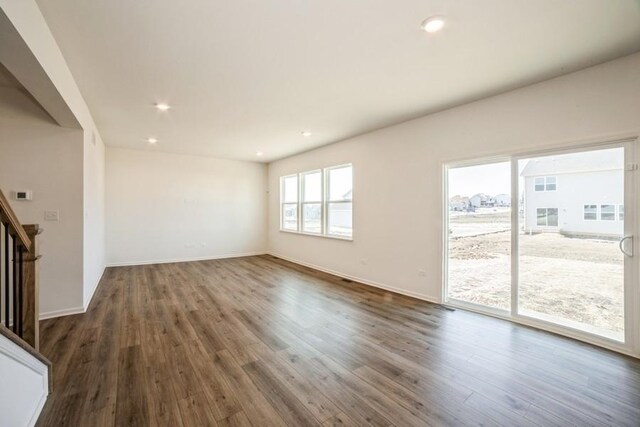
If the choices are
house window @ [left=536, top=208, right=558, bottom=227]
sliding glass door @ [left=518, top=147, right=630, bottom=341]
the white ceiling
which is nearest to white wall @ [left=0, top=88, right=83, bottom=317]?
the white ceiling

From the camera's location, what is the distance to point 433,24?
6.91 feet

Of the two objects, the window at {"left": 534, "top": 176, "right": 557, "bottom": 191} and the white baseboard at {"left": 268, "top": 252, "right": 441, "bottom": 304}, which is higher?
the window at {"left": 534, "top": 176, "right": 557, "bottom": 191}

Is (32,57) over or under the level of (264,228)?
over

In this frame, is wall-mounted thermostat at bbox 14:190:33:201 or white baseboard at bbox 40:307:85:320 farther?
white baseboard at bbox 40:307:85:320

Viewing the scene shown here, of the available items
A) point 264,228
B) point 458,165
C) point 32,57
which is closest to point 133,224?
point 264,228

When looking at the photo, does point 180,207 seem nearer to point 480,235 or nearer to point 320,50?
point 320,50

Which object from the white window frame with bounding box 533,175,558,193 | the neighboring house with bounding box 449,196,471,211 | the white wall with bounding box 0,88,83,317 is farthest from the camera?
the neighboring house with bounding box 449,196,471,211

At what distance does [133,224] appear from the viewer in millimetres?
6340

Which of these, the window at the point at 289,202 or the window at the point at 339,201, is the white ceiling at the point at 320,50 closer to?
the window at the point at 339,201

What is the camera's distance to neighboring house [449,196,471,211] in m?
3.77

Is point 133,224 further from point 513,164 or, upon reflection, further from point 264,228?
point 513,164

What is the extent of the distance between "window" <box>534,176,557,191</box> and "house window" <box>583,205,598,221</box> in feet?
1.12

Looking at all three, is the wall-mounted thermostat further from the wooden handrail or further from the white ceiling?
the wooden handrail

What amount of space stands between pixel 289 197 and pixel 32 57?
18.5 feet
